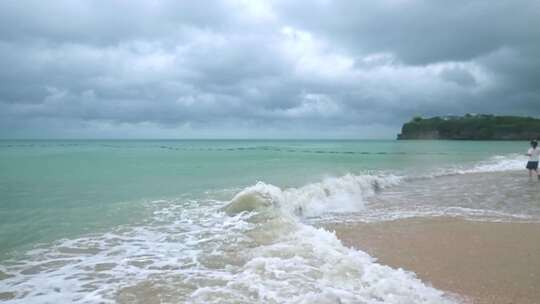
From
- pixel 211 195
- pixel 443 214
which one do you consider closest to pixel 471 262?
pixel 443 214

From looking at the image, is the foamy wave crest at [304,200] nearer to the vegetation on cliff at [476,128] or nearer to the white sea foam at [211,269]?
the white sea foam at [211,269]

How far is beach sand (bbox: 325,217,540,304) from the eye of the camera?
536cm

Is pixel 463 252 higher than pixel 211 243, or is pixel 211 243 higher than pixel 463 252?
pixel 463 252

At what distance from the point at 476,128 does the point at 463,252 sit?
145061mm

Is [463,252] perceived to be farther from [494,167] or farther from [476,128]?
[476,128]

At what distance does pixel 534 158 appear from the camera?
65.8ft

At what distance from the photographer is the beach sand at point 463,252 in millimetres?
5363

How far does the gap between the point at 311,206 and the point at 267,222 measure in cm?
353

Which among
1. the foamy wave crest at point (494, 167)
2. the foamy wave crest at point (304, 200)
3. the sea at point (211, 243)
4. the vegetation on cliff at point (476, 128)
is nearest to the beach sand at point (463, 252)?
the sea at point (211, 243)

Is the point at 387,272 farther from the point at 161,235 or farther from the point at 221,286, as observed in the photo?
the point at 161,235

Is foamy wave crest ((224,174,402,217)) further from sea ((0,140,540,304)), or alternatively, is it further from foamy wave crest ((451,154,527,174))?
foamy wave crest ((451,154,527,174))

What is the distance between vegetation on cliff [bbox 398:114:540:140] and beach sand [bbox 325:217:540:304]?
414 feet

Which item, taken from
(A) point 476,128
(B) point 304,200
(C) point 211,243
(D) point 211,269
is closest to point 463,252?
(D) point 211,269

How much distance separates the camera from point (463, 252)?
7090 mm
